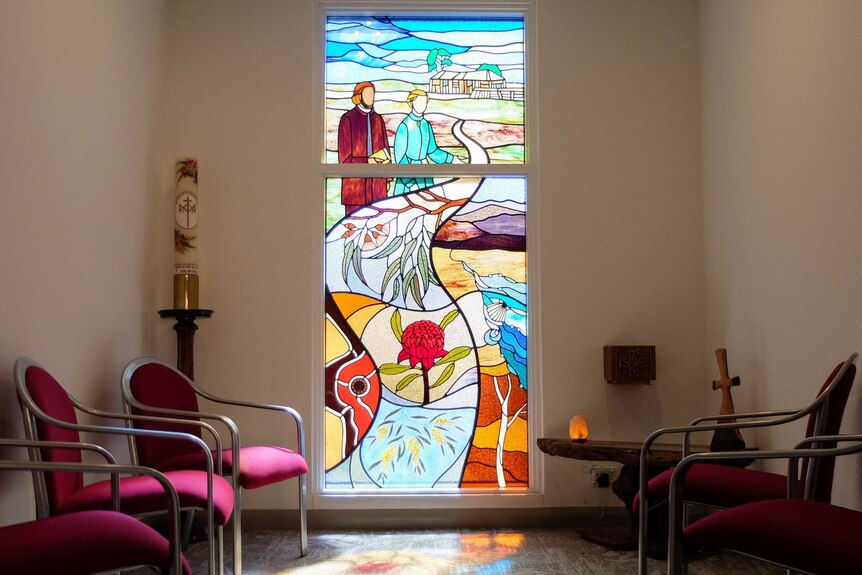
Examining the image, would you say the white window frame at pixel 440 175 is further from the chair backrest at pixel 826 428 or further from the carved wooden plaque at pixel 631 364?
the chair backrest at pixel 826 428

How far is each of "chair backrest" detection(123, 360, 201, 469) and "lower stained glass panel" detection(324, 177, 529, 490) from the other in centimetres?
89

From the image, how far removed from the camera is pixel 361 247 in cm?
433

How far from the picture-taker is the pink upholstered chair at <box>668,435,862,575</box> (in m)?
1.88

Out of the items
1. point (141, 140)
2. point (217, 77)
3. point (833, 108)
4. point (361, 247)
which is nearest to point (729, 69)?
point (833, 108)

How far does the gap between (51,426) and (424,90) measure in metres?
2.66

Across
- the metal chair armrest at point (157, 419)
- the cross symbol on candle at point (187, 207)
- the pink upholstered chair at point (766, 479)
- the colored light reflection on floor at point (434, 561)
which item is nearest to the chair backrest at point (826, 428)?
the pink upholstered chair at point (766, 479)

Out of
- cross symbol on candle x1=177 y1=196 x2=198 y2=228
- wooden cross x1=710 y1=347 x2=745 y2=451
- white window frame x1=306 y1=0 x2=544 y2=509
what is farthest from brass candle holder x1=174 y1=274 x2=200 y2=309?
wooden cross x1=710 y1=347 x2=745 y2=451

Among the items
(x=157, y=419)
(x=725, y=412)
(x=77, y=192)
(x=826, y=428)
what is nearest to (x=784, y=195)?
(x=725, y=412)

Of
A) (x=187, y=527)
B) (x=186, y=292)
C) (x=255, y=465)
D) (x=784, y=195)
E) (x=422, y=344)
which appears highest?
(x=784, y=195)

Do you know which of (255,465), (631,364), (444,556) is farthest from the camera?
(631,364)

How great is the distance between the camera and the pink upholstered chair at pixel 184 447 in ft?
10.1

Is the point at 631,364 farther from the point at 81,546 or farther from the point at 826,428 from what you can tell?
the point at 81,546

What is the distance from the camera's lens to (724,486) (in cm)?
271

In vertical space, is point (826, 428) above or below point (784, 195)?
below
